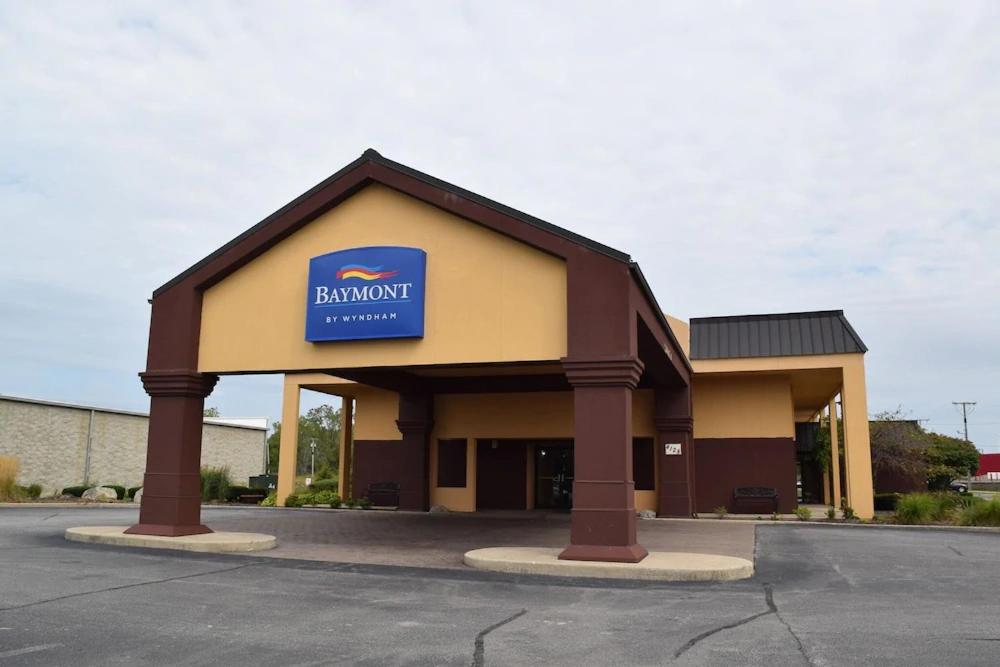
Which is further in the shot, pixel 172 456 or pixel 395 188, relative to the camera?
Answer: pixel 172 456

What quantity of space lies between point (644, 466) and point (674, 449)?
1.52 m

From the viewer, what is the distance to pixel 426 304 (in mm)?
13422

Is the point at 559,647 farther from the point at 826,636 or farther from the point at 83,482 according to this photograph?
the point at 83,482

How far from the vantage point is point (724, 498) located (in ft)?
77.8


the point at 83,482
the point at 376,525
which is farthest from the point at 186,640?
the point at 83,482

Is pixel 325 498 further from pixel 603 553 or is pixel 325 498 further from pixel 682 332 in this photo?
pixel 603 553

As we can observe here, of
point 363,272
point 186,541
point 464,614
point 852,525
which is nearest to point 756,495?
point 852,525

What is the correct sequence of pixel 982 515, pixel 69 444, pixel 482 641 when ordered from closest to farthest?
pixel 482 641 → pixel 982 515 → pixel 69 444

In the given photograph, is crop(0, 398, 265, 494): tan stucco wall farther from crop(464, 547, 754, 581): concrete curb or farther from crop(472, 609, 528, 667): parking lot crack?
crop(472, 609, 528, 667): parking lot crack

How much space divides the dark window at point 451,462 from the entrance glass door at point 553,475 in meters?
2.33

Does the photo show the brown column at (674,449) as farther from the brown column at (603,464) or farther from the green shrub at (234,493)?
the green shrub at (234,493)

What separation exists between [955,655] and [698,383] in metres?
17.9

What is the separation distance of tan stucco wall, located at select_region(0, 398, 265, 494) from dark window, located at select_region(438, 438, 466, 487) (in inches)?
672

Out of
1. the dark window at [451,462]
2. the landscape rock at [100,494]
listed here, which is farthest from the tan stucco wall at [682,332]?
the landscape rock at [100,494]
